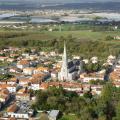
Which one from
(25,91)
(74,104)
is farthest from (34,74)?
(74,104)

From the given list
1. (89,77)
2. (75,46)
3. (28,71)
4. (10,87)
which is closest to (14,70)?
(28,71)

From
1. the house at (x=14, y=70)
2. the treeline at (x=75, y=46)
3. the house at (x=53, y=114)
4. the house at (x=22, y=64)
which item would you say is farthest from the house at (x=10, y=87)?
the treeline at (x=75, y=46)

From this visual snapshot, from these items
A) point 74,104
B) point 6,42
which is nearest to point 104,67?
point 74,104

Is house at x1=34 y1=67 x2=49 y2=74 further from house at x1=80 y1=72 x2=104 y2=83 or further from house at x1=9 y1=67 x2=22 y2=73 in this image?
house at x1=80 y1=72 x2=104 y2=83

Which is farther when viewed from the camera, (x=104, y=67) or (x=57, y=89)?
(x=104, y=67)

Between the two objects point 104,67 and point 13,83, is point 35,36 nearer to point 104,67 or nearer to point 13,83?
point 104,67

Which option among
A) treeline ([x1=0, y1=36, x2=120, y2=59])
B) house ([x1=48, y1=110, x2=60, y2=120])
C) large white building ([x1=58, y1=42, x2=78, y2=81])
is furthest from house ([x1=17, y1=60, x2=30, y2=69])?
house ([x1=48, y1=110, x2=60, y2=120])

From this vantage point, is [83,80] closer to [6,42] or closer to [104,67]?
[104,67]

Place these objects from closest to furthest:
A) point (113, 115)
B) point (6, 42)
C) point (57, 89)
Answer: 1. point (113, 115)
2. point (57, 89)
3. point (6, 42)

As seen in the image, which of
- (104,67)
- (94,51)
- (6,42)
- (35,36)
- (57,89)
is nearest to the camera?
(57,89)
